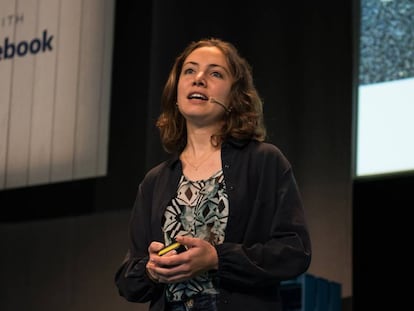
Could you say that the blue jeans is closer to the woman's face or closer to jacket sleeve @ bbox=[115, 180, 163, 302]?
jacket sleeve @ bbox=[115, 180, 163, 302]

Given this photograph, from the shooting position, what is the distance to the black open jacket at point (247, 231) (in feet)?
5.18

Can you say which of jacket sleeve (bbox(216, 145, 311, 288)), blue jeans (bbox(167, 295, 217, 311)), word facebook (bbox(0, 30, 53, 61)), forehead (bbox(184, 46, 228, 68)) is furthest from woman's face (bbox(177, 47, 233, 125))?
word facebook (bbox(0, 30, 53, 61))

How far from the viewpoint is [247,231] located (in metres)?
1.65

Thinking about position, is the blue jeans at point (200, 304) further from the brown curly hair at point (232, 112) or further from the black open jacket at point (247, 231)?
the brown curly hair at point (232, 112)

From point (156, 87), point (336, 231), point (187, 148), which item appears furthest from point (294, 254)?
point (156, 87)

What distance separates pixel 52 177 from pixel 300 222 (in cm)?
196

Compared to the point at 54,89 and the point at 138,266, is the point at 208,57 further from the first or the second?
the point at 54,89

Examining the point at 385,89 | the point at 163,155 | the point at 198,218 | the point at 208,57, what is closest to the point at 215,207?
the point at 198,218

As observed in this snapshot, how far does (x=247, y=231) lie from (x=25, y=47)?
222 cm

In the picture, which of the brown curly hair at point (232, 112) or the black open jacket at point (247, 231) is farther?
the brown curly hair at point (232, 112)

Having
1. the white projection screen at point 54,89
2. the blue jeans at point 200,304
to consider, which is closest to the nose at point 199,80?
the blue jeans at point 200,304

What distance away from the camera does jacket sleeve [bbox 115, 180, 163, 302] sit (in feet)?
5.48

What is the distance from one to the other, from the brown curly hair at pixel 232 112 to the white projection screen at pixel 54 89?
147 centimetres

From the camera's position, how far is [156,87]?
3434 mm
